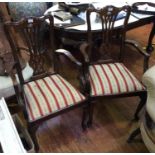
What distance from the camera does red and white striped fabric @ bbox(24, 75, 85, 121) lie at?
1.62 meters

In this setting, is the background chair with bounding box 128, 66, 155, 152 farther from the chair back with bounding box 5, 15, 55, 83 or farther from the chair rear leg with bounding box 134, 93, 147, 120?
the chair back with bounding box 5, 15, 55, 83

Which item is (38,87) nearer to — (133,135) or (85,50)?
(85,50)

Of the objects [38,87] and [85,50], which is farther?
[85,50]

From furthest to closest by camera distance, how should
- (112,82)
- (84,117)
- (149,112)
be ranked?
(84,117) → (112,82) → (149,112)

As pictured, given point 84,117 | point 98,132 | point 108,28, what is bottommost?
point 98,132

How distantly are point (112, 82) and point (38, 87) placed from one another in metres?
0.58

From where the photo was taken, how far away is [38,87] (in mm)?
1771

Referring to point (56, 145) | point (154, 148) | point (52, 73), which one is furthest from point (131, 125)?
point (52, 73)

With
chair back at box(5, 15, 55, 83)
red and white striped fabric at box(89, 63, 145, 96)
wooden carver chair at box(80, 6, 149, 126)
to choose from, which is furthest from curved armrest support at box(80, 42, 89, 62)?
chair back at box(5, 15, 55, 83)

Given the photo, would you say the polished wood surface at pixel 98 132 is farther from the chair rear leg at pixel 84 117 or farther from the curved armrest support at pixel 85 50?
the curved armrest support at pixel 85 50

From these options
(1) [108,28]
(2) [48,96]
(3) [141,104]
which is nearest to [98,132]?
(3) [141,104]

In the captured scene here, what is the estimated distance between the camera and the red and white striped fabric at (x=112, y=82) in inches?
71.2

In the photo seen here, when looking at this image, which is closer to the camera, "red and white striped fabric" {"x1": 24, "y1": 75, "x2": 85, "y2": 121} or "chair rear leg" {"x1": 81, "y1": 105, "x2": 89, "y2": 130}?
"red and white striped fabric" {"x1": 24, "y1": 75, "x2": 85, "y2": 121}

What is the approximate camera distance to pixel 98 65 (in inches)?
79.2
